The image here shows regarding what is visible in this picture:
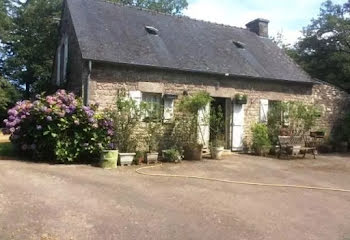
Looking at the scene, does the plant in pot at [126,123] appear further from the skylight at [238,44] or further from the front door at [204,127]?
the skylight at [238,44]

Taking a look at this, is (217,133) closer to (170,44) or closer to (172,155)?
(172,155)

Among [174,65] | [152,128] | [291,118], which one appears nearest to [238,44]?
[291,118]

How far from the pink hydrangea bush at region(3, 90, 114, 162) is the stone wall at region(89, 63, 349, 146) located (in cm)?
124

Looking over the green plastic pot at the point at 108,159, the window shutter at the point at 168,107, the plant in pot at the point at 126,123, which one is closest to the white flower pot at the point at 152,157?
the plant in pot at the point at 126,123

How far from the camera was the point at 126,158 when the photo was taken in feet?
35.2

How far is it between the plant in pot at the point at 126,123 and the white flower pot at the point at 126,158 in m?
0.36

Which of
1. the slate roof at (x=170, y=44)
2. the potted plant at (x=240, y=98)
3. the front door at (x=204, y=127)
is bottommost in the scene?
the front door at (x=204, y=127)

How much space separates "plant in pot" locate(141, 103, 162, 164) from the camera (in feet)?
37.2

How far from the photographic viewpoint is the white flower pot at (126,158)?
10648mm

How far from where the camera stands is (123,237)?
16.5 feet

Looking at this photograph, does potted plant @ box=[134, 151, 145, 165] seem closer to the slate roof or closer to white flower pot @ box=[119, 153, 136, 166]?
white flower pot @ box=[119, 153, 136, 166]

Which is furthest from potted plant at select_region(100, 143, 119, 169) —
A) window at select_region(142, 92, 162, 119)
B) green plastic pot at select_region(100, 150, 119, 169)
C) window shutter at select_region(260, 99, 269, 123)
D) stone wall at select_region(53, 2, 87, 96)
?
window shutter at select_region(260, 99, 269, 123)

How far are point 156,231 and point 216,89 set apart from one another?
29.7 feet

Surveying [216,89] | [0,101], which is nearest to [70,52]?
[216,89]
